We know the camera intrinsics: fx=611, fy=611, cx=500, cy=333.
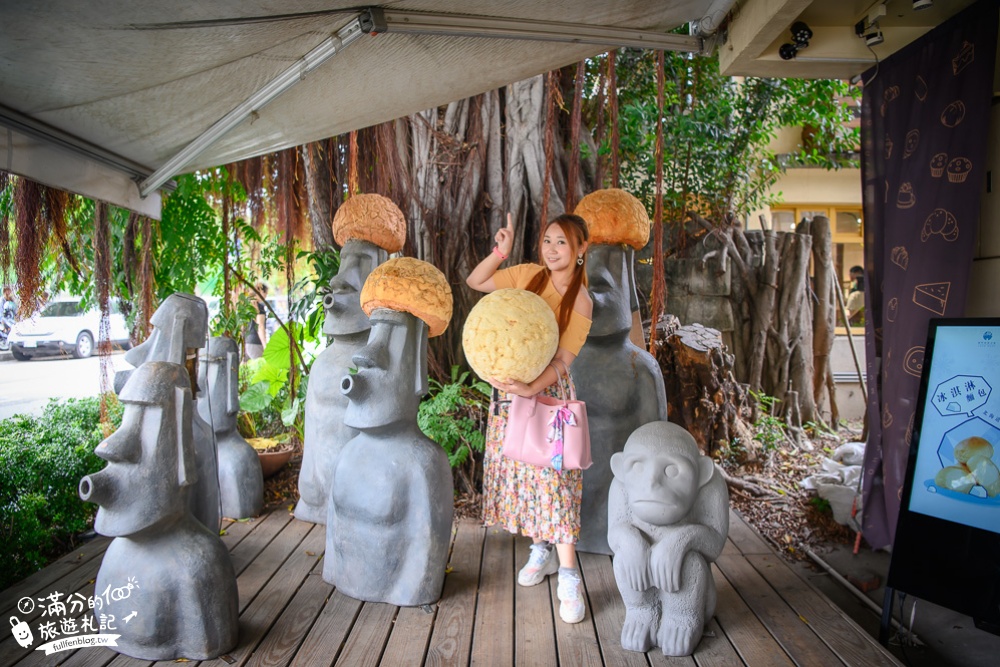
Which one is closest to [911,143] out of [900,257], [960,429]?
[900,257]

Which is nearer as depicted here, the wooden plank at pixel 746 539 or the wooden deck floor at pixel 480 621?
the wooden deck floor at pixel 480 621

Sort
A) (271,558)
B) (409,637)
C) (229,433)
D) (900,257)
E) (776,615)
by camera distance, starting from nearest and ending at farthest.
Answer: (409,637)
(776,615)
(900,257)
(271,558)
(229,433)

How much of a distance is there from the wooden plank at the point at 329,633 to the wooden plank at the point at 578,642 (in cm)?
79

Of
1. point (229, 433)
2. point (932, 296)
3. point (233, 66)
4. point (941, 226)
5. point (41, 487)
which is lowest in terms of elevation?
point (41, 487)

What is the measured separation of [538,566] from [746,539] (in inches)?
49.3

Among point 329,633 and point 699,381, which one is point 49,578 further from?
point 699,381

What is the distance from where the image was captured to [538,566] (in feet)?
9.03

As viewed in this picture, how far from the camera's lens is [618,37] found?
251cm

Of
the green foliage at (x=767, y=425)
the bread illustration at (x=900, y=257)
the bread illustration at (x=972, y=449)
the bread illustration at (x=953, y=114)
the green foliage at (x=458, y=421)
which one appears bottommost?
the green foliage at (x=767, y=425)

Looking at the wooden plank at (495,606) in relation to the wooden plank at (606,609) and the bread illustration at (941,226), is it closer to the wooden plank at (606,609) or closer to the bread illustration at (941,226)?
the wooden plank at (606,609)

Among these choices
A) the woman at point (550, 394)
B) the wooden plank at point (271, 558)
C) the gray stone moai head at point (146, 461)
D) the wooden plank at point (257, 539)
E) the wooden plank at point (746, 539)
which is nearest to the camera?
the gray stone moai head at point (146, 461)

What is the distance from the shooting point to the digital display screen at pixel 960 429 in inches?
86.0

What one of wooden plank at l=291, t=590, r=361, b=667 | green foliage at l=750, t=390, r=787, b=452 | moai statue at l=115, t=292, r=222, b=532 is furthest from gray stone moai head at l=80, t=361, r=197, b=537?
green foliage at l=750, t=390, r=787, b=452

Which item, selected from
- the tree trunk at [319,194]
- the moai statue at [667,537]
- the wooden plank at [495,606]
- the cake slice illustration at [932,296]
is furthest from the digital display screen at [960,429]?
the tree trunk at [319,194]
